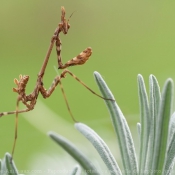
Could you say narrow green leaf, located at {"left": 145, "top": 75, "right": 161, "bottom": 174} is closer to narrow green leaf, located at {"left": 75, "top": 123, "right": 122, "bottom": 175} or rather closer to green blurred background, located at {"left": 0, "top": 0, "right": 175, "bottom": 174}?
narrow green leaf, located at {"left": 75, "top": 123, "right": 122, "bottom": 175}

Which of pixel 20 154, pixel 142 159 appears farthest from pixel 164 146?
pixel 20 154

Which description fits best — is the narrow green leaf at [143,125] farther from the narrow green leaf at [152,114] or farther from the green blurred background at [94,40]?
the green blurred background at [94,40]

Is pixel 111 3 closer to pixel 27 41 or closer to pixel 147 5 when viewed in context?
pixel 147 5

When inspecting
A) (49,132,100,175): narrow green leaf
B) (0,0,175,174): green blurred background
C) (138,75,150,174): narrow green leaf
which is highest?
(0,0,175,174): green blurred background

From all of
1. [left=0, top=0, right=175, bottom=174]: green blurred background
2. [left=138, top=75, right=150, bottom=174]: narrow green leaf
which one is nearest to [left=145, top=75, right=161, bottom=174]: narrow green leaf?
[left=138, top=75, right=150, bottom=174]: narrow green leaf

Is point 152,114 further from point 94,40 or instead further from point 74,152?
point 94,40

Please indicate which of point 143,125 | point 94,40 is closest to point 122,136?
point 143,125
